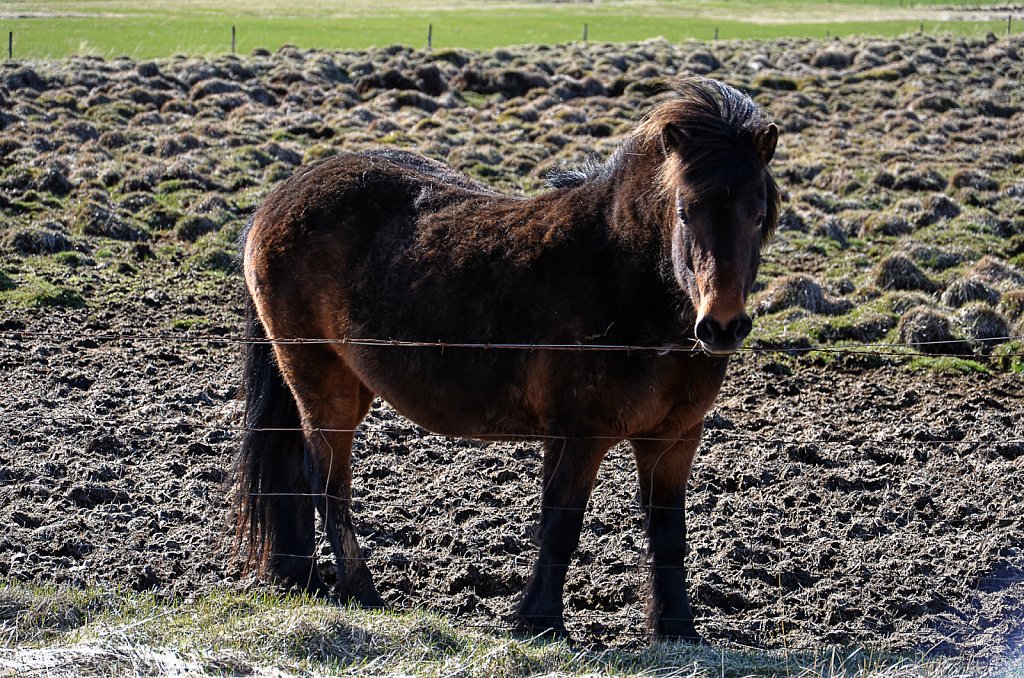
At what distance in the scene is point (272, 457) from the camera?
628cm

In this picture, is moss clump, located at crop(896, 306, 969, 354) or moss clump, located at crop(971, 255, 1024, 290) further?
moss clump, located at crop(971, 255, 1024, 290)

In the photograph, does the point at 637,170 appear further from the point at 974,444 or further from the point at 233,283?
the point at 233,283

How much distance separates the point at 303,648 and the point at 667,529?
6.59 feet

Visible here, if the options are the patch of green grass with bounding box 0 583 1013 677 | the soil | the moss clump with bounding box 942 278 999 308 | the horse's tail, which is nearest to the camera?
the patch of green grass with bounding box 0 583 1013 677

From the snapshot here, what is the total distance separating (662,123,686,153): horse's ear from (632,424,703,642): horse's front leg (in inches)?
57.0

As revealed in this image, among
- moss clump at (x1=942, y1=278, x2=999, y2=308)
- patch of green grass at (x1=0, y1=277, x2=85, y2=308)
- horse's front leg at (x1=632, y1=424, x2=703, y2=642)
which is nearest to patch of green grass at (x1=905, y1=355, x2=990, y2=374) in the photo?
moss clump at (x1=942, y1=278, x2=999, y2=308)

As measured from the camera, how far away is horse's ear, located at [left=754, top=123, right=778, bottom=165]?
458 centimetres

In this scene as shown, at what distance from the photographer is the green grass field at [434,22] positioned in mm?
47000

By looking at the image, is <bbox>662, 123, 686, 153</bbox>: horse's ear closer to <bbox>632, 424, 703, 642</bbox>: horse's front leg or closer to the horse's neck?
the horse's neck

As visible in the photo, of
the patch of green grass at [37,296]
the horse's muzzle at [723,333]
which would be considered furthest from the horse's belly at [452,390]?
the patch of green grass at [37,296]

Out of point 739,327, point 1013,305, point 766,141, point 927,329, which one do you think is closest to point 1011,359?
point 927,329

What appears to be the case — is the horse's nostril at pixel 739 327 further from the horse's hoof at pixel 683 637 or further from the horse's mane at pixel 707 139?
the horse's hoof at pixel 683 637

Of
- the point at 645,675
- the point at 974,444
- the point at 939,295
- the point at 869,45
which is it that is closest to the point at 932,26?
the point at 869,45

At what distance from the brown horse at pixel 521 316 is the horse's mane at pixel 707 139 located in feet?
0.04
